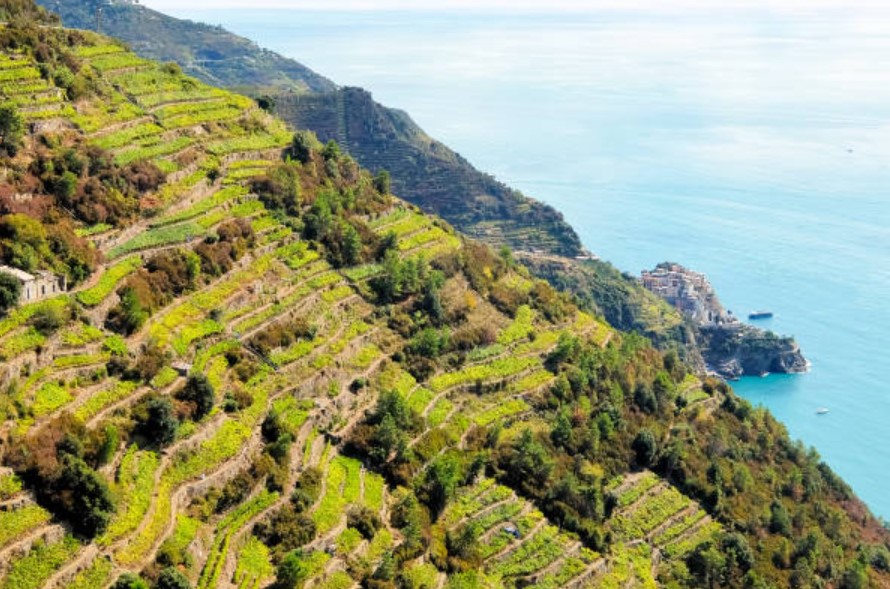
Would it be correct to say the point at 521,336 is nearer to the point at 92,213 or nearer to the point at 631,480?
the point at 631,480

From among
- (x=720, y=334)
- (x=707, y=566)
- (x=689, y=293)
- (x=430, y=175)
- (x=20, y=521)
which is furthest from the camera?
(x=430, y=175)

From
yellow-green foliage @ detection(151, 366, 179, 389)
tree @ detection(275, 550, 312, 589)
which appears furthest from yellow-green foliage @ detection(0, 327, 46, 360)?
tree @ detection(275, 550, 312, 589)

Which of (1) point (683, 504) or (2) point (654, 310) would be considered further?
(2) point (654, 310)

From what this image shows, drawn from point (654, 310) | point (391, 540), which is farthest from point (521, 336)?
point (654, 310)

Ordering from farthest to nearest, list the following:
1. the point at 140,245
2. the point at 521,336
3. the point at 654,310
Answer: the point at 654,310 < the point at 521,336 < the point at 140,245

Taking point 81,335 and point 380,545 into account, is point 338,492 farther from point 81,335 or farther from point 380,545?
point 81,335

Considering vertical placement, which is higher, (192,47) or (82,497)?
(192,47)

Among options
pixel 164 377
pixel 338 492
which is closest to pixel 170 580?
pixel 164 377

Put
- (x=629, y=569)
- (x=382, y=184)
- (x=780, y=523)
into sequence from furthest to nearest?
(x=382, y=184)
(x=780, y=523)
(x=629, y=569)

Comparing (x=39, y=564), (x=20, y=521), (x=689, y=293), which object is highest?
(x=20, y=521)
